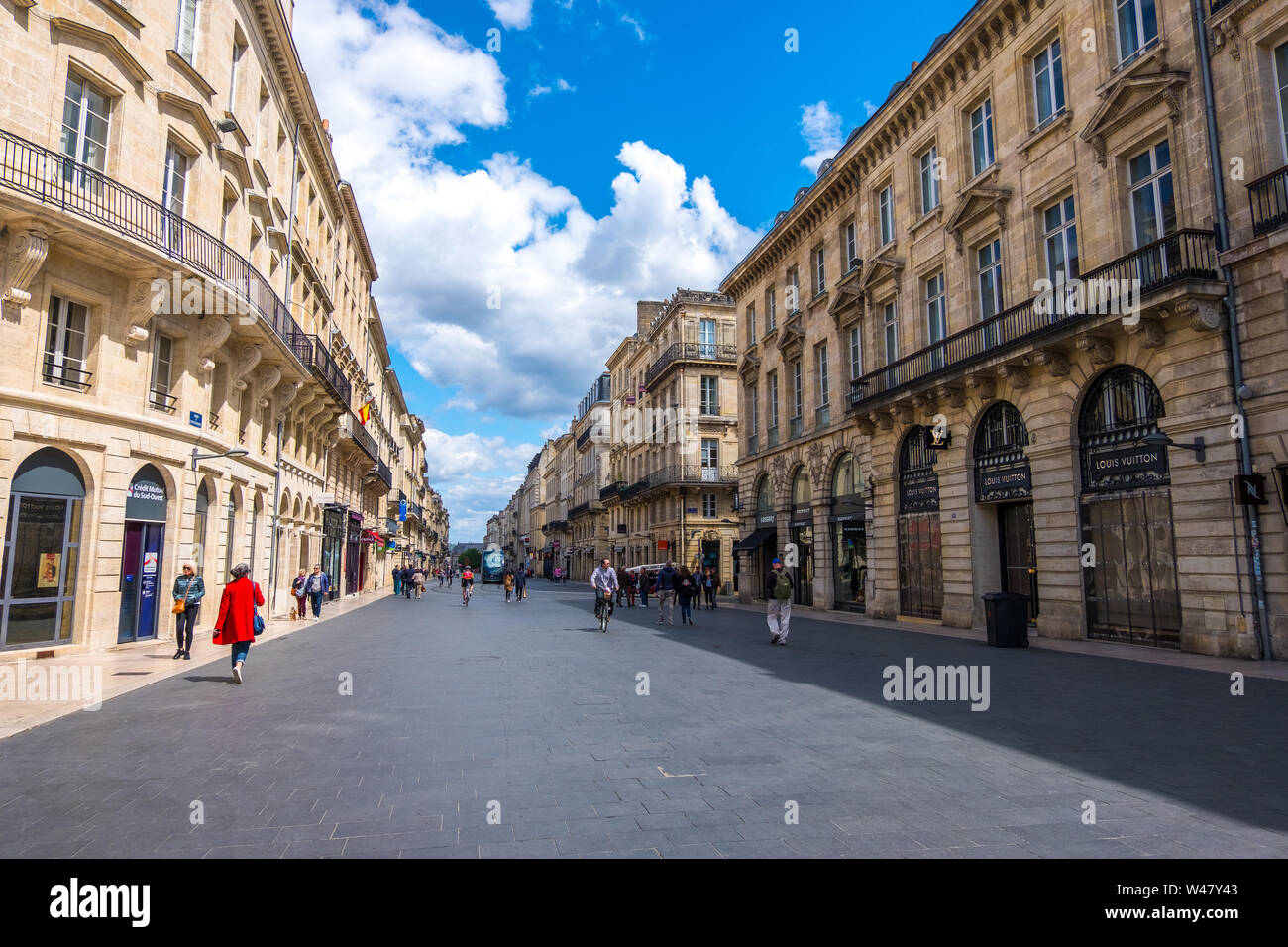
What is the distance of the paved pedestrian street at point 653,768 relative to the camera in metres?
4.39

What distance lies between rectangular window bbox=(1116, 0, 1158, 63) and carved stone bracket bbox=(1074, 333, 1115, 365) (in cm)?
540

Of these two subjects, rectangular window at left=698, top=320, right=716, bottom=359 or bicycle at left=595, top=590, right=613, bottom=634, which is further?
rectangular window at left=698, top=320, right=716, bottom=359

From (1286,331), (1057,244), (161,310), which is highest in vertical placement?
(1057,244)

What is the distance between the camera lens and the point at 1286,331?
38.8ft

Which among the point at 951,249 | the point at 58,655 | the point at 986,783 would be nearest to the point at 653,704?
the point at 986,783

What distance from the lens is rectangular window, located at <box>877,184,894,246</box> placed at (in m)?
24.0

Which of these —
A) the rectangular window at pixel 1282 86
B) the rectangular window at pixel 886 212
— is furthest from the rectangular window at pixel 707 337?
the rectangular window at pixel 1282 86

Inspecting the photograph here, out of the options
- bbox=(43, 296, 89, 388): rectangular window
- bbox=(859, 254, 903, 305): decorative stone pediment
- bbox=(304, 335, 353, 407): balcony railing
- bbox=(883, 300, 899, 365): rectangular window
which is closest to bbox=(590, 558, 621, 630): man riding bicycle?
bbox=(883, 300, 899, 365): rectangular window

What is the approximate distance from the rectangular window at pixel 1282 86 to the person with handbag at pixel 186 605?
1936cm

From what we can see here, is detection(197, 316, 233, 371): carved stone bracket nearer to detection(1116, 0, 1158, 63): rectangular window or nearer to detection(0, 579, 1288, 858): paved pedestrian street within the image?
detection(0, 579, 1288, 858): paved pedestrian street

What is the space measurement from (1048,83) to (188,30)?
1917 cm

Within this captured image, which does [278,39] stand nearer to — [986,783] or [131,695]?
[131,695]

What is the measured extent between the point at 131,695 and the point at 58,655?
16.3 ft

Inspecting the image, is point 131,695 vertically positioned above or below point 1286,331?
below
